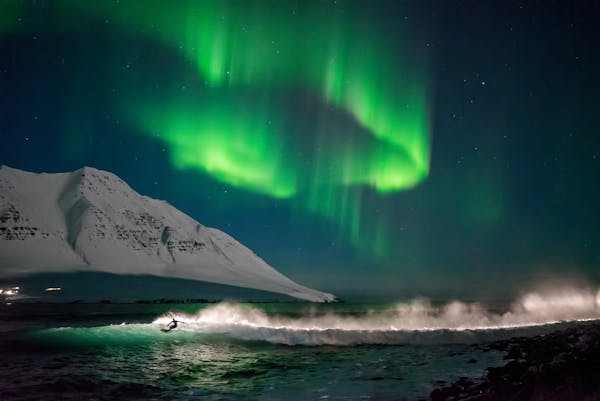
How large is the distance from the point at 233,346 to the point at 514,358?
23.3 metres

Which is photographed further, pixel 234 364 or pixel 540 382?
pixel 234 364

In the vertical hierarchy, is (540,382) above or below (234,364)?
above

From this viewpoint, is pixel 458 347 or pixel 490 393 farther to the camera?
pixel 458 347

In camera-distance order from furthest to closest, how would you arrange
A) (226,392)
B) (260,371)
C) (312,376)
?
(260,371) → (312,376) → (226,392)

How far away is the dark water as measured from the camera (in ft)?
72.3

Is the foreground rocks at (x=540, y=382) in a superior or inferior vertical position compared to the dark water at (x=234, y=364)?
superior

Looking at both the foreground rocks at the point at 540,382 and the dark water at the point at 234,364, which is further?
the dark water at the point at 234,364

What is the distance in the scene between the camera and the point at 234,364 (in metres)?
31.6

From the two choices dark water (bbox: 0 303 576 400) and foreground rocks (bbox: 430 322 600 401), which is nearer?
foreground rocks (bbox: 430 322 600 401)

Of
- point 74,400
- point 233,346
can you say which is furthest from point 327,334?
point 74,400

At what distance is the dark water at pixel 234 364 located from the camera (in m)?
22.0

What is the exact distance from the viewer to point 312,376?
26719 millimetres

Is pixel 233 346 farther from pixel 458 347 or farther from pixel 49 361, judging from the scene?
pixel 458 347

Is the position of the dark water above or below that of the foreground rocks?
below
